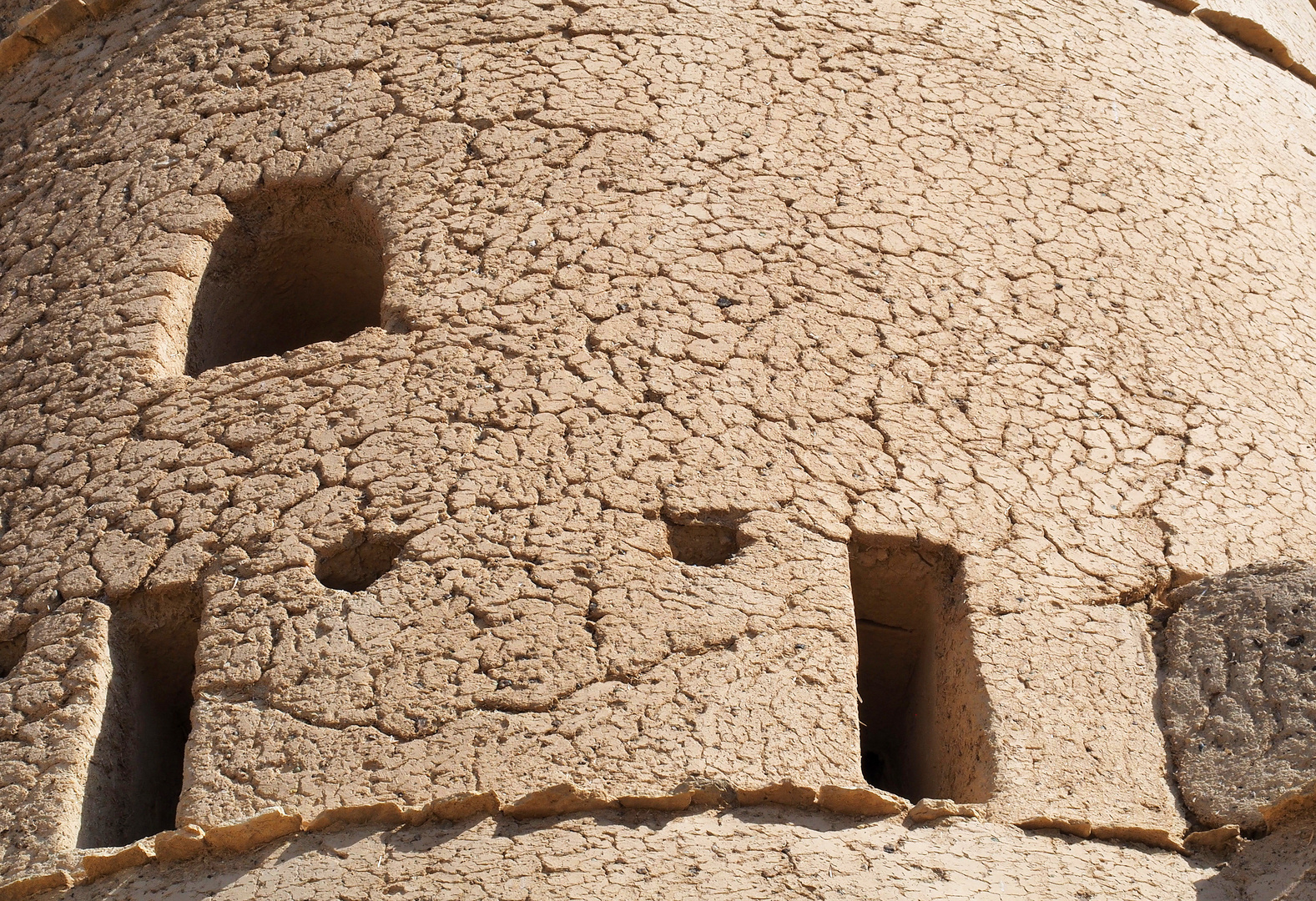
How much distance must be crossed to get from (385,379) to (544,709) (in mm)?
1178

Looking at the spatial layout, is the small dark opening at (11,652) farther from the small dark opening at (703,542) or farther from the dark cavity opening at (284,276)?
the small dark opening at (703,542)

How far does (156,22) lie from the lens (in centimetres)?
561

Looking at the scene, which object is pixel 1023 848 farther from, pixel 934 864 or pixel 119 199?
pixel 119 199

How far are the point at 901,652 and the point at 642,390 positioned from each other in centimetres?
108

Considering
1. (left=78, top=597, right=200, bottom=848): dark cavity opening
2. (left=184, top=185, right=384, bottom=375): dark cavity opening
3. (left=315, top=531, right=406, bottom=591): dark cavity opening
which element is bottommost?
(left=78, top=597, right=200, bottom=848): dark cavity opening

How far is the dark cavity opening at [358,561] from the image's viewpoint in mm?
4043

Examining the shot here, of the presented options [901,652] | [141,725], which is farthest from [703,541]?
Answer: [141,725]

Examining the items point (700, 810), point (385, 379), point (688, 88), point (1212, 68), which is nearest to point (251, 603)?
point (385, 379)

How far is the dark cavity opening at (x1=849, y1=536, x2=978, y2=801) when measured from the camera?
4.06 metres

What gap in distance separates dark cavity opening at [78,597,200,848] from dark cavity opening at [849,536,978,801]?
186 cm

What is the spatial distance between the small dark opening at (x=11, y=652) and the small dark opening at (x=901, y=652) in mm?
2265

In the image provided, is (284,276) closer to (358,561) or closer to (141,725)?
(358,561)

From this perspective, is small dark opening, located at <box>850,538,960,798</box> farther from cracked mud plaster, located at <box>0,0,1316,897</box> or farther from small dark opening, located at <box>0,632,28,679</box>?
small dark opening, located at <box>0,632,28,679</box>

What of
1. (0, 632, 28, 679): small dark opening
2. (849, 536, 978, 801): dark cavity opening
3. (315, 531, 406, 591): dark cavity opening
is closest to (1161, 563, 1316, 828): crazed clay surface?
(849, 536, 978, 801): dark cavity opening
